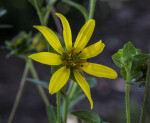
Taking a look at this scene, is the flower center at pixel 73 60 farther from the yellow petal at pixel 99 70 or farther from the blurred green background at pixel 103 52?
the blurred green background at pixel 103 52

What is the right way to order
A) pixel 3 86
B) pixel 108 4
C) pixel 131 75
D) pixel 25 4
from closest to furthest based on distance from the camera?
pixel 131 75, pixel 3 86, pixel 25 4, pixel 108 4

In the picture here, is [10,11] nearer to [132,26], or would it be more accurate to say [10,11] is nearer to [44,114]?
[44,114]

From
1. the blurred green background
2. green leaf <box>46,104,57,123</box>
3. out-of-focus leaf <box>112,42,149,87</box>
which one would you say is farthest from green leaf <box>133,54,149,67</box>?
the blurred green background

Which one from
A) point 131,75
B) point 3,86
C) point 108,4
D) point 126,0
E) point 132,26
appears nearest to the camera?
point 131,75

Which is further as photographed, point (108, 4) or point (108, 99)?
point (108, 4)

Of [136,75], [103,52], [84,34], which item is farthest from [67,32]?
[103,52]

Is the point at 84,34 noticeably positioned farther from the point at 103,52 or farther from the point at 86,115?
the point at 103,52

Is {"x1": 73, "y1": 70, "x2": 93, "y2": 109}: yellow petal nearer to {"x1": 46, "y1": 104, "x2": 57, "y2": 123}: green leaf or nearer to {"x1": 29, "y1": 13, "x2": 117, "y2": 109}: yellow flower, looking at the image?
{"x1": 29, "y1": 13, "x2": 117, "y2": 109}: yellow flower

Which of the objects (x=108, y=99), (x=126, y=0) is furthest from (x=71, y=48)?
(x=126, y=0)
